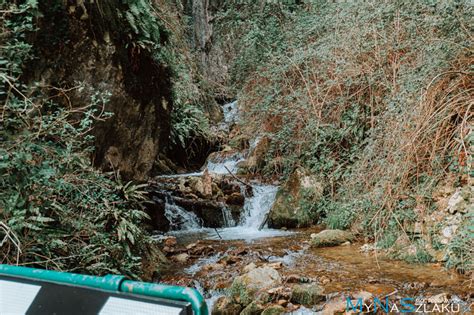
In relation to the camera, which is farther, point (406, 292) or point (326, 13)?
point (326, 13)

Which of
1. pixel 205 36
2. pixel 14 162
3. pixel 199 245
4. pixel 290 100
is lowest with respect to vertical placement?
pixel 199 245

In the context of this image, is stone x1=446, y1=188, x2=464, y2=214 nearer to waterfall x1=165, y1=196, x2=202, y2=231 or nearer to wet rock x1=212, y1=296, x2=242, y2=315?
wet rock x1=212, y1=296, x2=242, y2=315

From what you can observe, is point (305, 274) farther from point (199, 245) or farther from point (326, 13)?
A: point (326, 13)

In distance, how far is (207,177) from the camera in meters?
8.50

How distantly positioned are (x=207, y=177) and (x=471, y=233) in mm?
5502

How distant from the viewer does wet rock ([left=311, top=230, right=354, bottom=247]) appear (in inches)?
228

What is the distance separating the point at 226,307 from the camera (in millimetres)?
3949

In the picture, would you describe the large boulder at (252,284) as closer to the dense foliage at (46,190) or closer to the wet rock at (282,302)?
the wet rock at (282,302)

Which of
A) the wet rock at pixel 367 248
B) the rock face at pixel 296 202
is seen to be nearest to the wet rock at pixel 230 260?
the wet rock at pixel 367 248

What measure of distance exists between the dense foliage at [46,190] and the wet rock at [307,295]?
5.65 ft

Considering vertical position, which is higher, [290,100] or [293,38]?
[293,38]

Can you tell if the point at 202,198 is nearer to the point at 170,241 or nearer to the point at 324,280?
the point at 170,241

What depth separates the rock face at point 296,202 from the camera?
7.28m

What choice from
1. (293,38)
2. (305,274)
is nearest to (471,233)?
(305,274)
